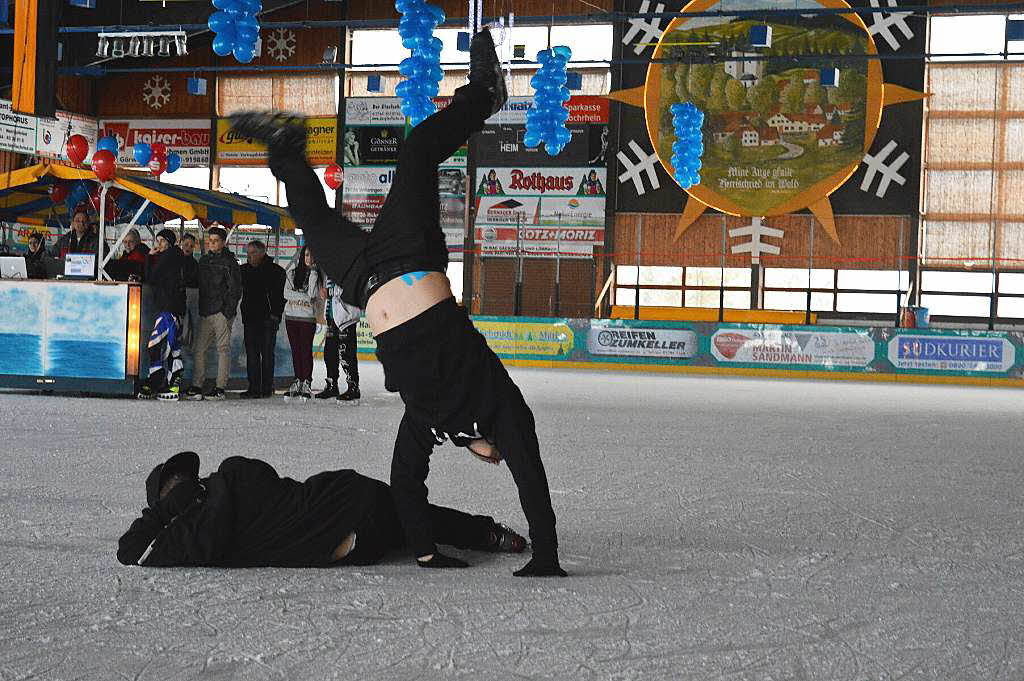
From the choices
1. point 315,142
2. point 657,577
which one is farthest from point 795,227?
point 657,577

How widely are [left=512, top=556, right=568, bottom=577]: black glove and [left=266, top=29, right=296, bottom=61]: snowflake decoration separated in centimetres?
2271

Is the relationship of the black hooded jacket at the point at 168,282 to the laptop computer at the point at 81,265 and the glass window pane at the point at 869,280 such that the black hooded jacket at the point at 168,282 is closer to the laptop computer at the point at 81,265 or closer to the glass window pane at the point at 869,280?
the laptop computer at the point at 81,265

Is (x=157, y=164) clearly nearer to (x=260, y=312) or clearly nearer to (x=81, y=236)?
(x=81, y=236)

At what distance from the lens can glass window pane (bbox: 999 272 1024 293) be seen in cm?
2025


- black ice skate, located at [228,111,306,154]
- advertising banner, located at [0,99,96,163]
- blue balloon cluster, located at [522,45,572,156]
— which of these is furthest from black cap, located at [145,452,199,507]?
advertising banner, located at [0,99,96,163]

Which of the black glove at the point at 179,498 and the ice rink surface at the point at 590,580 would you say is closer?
the ice rink surface at the point at 590,580

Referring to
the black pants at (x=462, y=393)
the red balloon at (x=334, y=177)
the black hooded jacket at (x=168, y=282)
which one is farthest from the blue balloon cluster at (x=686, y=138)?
the black pants at (x=462, y=393)

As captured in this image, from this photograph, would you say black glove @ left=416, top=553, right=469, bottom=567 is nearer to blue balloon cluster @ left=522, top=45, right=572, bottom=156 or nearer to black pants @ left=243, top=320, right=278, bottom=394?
black pants @ left=243, top=320, right=278, bottom=394

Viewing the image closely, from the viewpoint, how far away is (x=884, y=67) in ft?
69.7

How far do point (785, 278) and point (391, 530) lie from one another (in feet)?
62.3

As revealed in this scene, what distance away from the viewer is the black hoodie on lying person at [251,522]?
3.11m

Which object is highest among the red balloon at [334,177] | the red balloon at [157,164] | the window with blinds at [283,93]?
the window with blinds at [283,93]

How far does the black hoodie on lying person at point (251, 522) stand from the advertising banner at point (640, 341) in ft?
45.3

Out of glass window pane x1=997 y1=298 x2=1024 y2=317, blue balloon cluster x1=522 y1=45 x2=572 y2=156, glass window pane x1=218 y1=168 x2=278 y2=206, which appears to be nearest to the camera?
blue balloon cluster x1=522 y1=45 x2=572 y2=156
